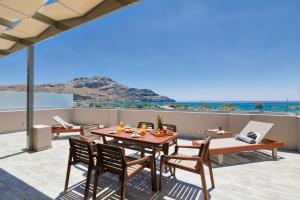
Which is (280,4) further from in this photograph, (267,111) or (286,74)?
(286,74)

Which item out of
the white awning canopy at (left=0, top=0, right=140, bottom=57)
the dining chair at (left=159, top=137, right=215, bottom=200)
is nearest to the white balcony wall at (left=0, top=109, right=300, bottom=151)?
the dining chair at (left=159, top=137, right=215, bottom=200)

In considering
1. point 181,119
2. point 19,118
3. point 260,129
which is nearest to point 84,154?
point 260,129

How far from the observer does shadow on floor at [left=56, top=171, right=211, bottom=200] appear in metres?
2.40

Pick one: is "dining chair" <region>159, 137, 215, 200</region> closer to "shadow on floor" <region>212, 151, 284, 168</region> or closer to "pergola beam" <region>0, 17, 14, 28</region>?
"shadow on floor" <region>212, 151, 284, 168</region>

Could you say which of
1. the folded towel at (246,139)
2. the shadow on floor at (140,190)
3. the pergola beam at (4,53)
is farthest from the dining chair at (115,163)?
the pergola beam at (4,53)

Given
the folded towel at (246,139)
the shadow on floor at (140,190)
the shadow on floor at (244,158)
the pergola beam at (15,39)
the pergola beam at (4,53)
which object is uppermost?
the pergola beam at (15,39)

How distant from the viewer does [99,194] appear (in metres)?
2.46

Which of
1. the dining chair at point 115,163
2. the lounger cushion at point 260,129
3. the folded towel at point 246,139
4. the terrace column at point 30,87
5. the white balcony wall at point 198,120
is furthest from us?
the white balcony wall at point 198,120

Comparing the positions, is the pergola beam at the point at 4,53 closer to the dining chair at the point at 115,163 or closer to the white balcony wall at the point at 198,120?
the white balcony wall at the point at 198,120

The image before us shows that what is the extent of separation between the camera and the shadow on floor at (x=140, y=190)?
2396mm

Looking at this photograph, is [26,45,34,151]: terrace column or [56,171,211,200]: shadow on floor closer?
[56,171,211,200]: shadow on floor

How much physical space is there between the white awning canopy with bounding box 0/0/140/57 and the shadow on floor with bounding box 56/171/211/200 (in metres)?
2.54

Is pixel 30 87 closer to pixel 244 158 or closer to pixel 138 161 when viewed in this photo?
pixel 138 161

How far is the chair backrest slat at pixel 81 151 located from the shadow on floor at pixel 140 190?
0.45 meters
